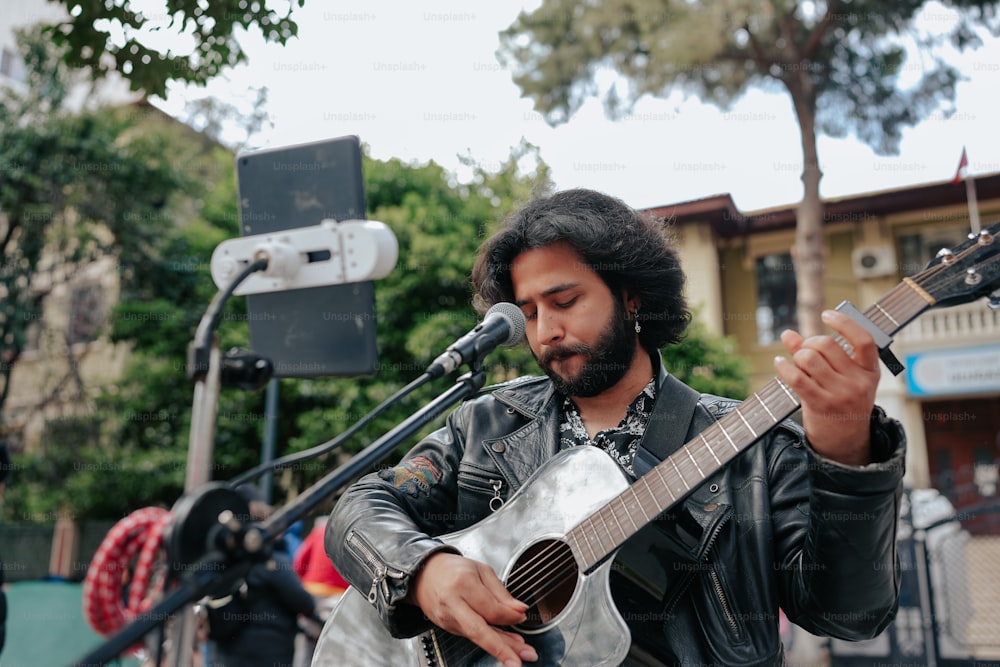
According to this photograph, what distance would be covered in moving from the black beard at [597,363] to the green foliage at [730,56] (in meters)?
9.48

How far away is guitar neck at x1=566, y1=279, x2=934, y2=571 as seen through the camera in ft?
5.46

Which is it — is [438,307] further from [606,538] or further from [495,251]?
[606,538]

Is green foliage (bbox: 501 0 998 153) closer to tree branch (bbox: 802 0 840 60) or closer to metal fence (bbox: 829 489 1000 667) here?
tree branch (bbox: 802 0 840 60)

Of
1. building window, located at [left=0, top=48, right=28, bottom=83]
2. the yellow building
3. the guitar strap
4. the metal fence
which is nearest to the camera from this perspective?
the guitar strap

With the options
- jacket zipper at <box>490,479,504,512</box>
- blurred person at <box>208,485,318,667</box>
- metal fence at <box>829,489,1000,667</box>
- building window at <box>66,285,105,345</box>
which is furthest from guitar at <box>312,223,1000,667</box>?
building window at <box>66,285,105,345</box>

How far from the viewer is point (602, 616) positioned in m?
1.77

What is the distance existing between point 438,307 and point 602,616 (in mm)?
8727

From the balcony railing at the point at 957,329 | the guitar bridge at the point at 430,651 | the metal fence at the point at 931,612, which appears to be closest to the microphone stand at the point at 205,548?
the guitar bridge at the point at 430,651

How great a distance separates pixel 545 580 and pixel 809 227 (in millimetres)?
9828

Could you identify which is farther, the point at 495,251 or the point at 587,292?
the point at 495,251

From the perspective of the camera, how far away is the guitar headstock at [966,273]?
1.62 meters

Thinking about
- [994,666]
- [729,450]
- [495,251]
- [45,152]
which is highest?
[45,152]

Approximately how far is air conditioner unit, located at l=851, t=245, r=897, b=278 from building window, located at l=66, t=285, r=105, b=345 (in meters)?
16.2

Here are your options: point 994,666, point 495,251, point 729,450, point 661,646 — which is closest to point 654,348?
point 495,251
